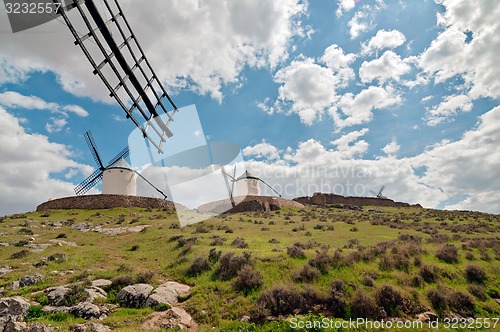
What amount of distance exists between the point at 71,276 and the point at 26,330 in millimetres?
6827

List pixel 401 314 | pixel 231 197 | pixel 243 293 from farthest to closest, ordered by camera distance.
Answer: pixel 231 197
pixel 243 293
pixel 401 314

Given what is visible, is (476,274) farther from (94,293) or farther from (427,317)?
(94,293)

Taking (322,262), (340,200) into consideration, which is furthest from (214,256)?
(340,200)

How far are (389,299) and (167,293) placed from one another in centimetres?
970

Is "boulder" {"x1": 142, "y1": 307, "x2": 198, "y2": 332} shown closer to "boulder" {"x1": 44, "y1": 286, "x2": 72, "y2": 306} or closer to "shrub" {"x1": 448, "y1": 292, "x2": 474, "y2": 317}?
"boulder" {"x1": 44, "y1": 286, "x2": 72, "y2": 306}

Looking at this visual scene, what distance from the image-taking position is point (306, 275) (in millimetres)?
13562

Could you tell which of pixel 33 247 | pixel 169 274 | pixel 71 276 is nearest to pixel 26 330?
pixel 71 276

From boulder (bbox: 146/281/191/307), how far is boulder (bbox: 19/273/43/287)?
6.09 metres

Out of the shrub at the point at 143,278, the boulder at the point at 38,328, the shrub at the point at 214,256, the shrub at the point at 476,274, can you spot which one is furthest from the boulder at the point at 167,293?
the shrub at the point at 476,274

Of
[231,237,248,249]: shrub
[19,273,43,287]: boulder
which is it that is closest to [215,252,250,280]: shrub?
[231,237,248,249]: shrub

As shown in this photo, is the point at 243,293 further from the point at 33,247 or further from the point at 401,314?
the point at 33,247

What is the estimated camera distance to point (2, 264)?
637 inches

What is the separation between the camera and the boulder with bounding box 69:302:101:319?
1034 cm

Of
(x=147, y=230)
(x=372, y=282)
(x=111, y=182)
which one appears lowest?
(x=372, y=282)
